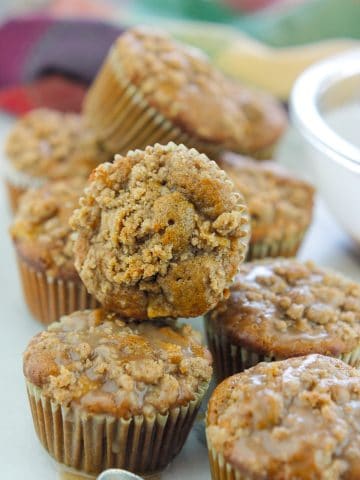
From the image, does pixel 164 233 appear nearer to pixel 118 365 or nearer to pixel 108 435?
pixel 118 365

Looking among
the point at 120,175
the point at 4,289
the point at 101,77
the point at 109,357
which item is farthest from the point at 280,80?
the point at 109,357

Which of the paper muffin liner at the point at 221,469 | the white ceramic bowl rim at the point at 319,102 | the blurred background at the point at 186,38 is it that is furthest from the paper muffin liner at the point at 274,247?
the blurred background at the point at 186,38

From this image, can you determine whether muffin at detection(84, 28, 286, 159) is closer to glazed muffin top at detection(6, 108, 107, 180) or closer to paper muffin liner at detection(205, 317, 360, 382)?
glazed muffin top at detection(6, 108, 107, 180)

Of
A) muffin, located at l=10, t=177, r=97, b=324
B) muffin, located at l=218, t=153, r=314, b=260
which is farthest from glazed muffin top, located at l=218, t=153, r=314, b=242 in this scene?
muffin, located at l=10, t=177, r=97, b=324

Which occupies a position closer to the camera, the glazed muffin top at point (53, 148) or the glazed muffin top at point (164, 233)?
the glazed muffin top at point (164, 233)

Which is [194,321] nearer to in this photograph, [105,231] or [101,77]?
[105,231]

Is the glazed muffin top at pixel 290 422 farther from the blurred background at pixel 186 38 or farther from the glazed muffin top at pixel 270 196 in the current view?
the blurred background at pixel 186 38

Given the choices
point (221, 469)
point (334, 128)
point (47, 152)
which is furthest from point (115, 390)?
point (334, 128)
